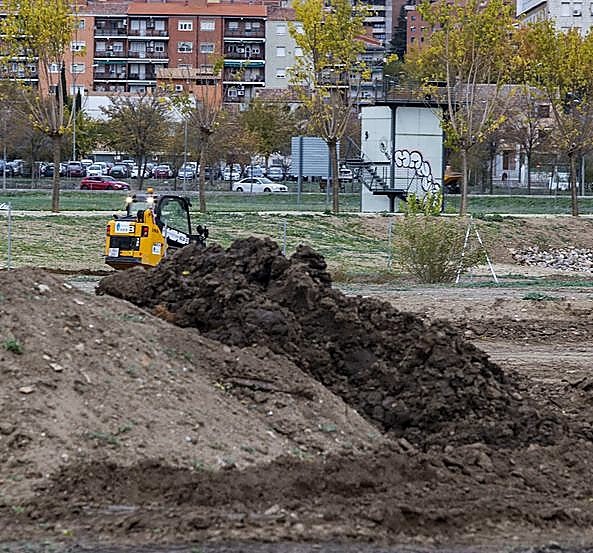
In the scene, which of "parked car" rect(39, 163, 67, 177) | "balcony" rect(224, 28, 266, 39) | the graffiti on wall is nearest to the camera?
the graffiti on wall

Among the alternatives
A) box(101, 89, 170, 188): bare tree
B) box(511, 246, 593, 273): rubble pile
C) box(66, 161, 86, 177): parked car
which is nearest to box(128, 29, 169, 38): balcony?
box(101, 89, 170, 188): bare tree

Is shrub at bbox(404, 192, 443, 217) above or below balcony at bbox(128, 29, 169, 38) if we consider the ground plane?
below

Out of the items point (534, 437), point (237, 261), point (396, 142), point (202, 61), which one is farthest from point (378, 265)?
point (202, 61)

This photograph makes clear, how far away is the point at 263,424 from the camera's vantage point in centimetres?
1005

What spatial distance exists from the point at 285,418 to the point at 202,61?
108 meters

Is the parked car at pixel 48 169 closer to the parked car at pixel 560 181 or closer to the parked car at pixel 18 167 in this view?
the parked car at pixel 18 167

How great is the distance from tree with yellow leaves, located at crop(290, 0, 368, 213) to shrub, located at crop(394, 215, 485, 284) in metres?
18.2

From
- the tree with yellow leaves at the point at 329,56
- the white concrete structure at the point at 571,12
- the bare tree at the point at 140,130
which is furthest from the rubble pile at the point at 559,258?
the white concrete structure at the point at 571,12

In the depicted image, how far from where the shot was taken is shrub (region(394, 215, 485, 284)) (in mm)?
28031

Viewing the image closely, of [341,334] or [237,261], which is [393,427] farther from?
[237,261]

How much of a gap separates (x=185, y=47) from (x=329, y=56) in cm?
7163

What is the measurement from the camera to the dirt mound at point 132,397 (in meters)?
9.06

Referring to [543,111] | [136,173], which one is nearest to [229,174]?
[136,173]

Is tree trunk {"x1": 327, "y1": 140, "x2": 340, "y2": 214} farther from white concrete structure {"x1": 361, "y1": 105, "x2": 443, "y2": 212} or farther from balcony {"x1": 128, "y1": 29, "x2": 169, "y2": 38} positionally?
balcony {"x1": 128, "y1": 29, "x2": 169, "y2": 38}
